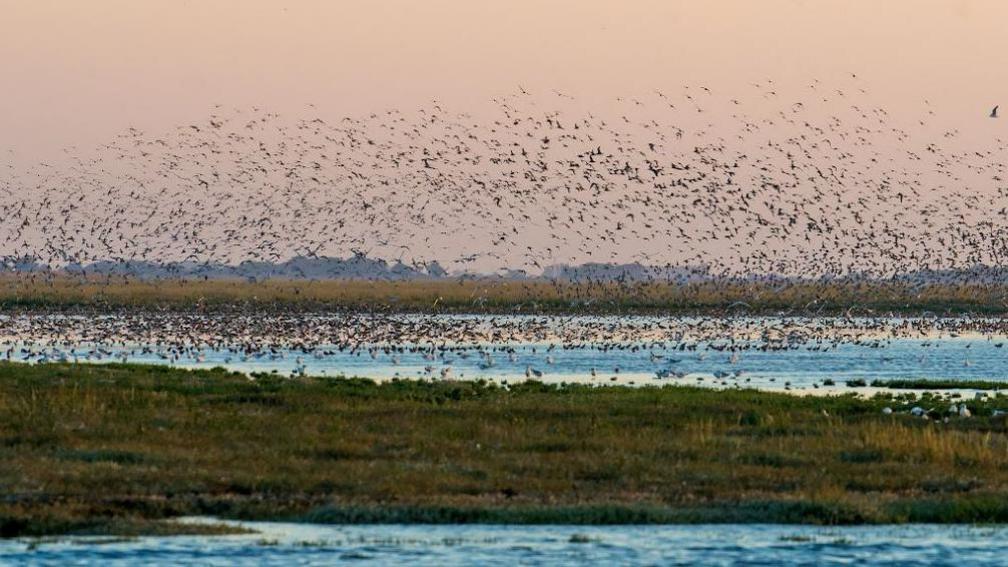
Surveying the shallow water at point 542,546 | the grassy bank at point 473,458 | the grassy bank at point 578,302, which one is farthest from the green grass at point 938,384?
the grassy bank at point 578,302

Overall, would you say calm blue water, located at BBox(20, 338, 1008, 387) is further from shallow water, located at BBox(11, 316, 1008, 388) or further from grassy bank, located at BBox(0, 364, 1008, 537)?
grassy bank, located at BBox(0, 364, 1008, 537)

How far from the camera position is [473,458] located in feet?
104

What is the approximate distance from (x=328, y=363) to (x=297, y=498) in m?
37.5

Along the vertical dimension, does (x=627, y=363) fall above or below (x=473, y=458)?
above

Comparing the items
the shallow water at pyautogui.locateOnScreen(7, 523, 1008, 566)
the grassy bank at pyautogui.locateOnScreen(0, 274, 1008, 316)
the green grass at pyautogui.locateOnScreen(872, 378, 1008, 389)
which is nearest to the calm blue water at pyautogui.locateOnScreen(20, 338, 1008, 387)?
the green grass at pyautogui.locateOnScreen(872, 378, 1008, 389)

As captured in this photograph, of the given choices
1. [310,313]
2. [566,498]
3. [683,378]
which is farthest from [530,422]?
[310,313]

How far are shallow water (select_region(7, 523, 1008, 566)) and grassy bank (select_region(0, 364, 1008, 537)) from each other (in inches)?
29.5

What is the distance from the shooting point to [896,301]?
474 feet

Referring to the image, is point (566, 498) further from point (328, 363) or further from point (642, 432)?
point (328, 363)

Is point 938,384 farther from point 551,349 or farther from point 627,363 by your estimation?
point 551,349

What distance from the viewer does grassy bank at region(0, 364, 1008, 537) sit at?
1062 inches

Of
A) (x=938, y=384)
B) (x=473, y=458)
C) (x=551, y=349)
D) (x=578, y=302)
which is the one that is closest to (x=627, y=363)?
(x=551, y=349)

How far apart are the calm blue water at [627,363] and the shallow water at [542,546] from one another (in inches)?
1141

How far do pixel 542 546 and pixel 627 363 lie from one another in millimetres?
41945
